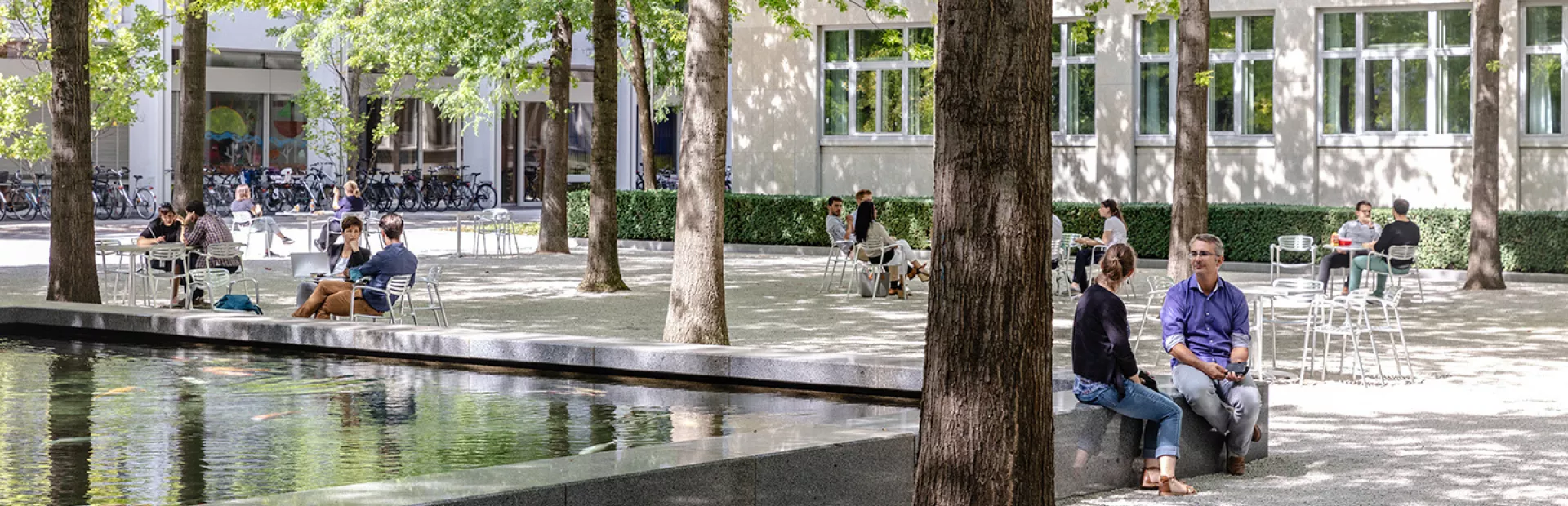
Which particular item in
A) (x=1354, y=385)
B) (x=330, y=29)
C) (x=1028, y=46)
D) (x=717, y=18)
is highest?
(x=330, y=29)

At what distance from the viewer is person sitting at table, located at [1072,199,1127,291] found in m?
20.2

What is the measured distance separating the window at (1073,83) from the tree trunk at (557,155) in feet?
26.3

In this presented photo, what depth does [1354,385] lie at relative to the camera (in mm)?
12641

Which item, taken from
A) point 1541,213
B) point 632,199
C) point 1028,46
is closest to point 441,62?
point 632,199

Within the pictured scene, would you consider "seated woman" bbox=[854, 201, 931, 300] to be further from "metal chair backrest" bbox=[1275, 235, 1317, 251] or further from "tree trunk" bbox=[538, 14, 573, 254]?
"tree trunk" bbox=[538, 14, 573, 254]

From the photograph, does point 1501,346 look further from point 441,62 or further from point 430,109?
point 430,109

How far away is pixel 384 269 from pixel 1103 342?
7257mm

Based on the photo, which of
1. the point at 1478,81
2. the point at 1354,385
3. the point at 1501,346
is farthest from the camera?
the point at 1478,81

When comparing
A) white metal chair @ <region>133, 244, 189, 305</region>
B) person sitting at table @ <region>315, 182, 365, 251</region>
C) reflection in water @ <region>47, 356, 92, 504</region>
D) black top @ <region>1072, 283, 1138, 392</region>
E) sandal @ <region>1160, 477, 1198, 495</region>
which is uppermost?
person sitting at table @ <region>315, 182, 365, 251</region>

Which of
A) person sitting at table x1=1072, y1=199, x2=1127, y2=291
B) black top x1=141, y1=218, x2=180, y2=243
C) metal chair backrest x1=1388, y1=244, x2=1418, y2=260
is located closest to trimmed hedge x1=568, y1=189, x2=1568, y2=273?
metal chair backrest x1=1388, y1=244, x2=1418, y2=260

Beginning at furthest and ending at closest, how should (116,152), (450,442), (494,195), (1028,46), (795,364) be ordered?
(494,195) → (116,152) → (795,364) → (450,442) → (1028,46)

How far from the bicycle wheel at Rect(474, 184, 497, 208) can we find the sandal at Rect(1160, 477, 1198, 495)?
39.9 m

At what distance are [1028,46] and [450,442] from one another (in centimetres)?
432

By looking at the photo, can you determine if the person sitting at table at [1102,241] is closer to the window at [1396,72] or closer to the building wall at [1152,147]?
the building wall at [1152,147]
